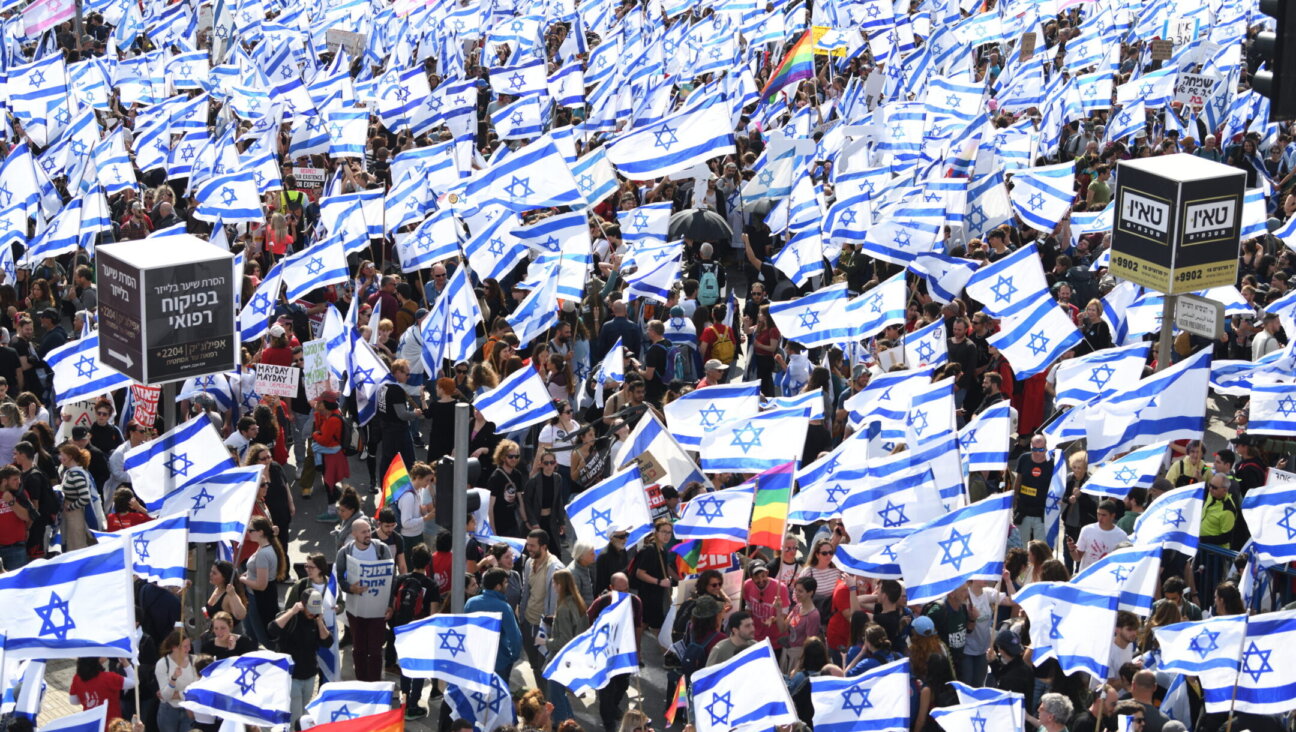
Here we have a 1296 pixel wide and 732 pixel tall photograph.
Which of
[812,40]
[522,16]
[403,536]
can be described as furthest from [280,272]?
[522,16]

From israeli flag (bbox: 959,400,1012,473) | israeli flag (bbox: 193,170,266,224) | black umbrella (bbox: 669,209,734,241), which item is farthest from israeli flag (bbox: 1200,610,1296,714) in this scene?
israeli flag (bbox: 193,170,266,224)

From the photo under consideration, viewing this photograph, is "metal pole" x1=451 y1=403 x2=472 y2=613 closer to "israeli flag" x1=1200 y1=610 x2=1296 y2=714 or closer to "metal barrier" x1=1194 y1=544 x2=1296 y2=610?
"israeli flag" x1=1200 y1=610 x2=1296 y2=714

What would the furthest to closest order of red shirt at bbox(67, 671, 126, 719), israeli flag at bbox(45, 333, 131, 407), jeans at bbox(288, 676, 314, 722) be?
1. israeli flag at bbox(45, 333, 131, 407)
2. jeans at bbox(288, 676, 314, 722)
3. red shirt at bbox(67, 671, 126, 719)

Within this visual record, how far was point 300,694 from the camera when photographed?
45.9ft

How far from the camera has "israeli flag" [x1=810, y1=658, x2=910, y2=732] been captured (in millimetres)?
12133

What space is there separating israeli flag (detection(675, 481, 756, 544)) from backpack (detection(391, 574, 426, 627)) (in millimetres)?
1976

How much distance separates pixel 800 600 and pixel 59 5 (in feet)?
78.4

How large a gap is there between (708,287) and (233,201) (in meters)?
5.98

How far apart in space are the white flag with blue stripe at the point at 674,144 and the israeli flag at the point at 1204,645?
1235cm

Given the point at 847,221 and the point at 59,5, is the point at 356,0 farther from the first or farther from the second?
the point at 847,221

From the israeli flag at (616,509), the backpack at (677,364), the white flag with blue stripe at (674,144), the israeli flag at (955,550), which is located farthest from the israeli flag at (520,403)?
the white flag with blue stripe at (674,144)

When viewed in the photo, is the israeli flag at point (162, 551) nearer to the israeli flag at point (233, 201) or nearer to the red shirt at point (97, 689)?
the red shirt at point (97, 689)

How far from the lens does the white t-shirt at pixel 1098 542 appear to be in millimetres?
14680

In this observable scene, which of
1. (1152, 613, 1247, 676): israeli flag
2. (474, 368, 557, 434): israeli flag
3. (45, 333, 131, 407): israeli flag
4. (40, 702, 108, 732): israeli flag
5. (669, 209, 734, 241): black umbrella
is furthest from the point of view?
(669, 209, 734, 241): black umbrella
